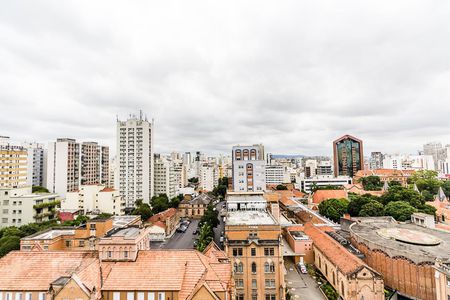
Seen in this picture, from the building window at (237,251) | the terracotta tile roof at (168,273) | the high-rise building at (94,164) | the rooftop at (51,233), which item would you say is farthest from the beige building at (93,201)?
the terracotta tile roof at (168,273)

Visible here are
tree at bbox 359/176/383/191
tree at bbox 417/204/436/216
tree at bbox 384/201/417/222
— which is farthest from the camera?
tree at bbox 359/176/383/191

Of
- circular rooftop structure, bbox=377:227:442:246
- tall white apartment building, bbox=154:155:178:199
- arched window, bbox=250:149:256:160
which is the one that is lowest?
circular rooftop structure, bbox=377:227:442:246

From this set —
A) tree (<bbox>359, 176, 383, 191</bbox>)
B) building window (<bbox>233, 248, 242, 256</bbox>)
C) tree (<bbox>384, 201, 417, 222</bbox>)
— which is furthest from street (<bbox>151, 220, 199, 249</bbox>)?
tree (<bbox>359, 176, 383, 191</bbox>)

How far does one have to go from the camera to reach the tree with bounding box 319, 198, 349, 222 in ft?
241

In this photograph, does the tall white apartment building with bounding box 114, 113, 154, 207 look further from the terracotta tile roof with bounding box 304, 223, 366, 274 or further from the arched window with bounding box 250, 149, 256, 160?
the terracotta tile roof with bounding box 304, 223, 366, 274

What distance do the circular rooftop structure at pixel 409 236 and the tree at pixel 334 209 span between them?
2318cm

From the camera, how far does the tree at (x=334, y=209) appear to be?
73500 millimetres

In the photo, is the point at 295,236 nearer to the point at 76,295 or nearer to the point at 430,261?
the point at 430,261

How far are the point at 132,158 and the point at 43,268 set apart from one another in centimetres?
6588

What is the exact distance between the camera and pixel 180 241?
61.7 metres

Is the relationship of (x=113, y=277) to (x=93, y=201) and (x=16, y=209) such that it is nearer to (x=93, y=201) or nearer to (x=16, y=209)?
(x=16, y=209)

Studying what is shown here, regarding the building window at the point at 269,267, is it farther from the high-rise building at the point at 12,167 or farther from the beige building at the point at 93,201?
the high-rise building at the point at 12,167

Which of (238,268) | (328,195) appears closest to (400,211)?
(328,195)

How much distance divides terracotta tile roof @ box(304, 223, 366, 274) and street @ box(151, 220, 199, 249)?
26876mm
